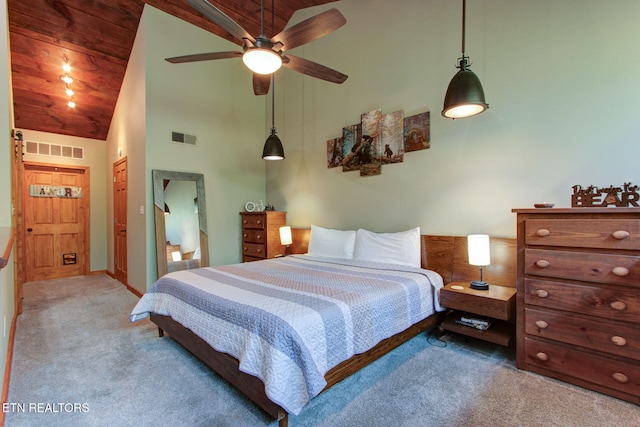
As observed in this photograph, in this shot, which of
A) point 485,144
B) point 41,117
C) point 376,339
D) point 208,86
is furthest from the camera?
point 41,117

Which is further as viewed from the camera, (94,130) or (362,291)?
(94,130)

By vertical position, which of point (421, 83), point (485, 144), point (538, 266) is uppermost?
point (421, 83)

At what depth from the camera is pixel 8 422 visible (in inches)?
65.3

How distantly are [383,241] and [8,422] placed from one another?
304 cm

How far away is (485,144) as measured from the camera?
9.09ft

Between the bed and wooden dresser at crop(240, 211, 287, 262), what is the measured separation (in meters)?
1.37

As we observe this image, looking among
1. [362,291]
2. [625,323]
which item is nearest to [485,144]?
[625,323]

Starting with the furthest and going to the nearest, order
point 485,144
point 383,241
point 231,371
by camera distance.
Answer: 1. point 383,241
2. point 485,144
3. point 231,371

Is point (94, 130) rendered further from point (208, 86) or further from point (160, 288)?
point (160, 288)

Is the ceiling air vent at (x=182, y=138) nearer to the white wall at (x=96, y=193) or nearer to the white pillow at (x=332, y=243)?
the white pillow at (x=332, y=243)

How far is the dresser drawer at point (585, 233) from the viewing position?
174 cm

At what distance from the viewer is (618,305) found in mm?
1759

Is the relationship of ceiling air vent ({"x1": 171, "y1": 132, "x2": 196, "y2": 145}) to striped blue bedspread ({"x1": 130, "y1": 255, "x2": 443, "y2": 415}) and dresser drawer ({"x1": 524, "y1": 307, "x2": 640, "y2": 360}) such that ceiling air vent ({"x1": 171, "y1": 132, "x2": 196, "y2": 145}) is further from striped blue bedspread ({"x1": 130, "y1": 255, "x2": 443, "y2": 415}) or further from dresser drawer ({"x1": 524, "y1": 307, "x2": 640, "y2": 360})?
dresser drawer ({"x1": 524, "y1": 307, "x2": 640, "y2": 360})

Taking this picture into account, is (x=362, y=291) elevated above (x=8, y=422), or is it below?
above
